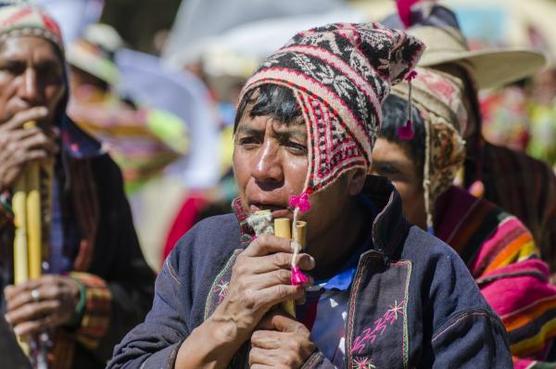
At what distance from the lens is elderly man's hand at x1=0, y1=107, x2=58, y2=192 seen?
4.63 metres

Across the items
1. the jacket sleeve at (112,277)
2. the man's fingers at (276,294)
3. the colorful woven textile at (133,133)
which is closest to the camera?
the man's fingers at (276,294)

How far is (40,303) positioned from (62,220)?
1.27 feet

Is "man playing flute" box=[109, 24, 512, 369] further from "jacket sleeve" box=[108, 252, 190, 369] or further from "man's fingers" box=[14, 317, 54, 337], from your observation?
"man's fingers" box=[14, 317, 54, 337]

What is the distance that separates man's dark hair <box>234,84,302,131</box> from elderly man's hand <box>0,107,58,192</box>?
1674mm

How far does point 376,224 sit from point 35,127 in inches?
72.5

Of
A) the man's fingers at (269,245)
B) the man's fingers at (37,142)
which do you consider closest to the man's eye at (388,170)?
the man's fingers at (269,245)

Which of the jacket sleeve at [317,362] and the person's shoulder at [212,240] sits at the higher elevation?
the person's shoulder at [212,240]

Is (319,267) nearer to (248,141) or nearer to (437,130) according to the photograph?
(248,141)

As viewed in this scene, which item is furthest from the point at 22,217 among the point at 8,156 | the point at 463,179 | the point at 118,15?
the point at 118,15

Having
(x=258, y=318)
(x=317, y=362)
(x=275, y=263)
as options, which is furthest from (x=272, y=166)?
(x=317, y=362)

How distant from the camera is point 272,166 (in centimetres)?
307

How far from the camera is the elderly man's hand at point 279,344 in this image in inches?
118

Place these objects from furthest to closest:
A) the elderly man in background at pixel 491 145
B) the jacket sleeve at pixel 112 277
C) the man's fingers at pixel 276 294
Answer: the jacket sleeve at pixel 112 277
the elderly man in background at pixel 491 145
the man's fingers at pixel 276 294

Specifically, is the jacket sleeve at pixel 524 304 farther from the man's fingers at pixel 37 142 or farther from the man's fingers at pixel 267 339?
the man's fingers at pixel 37 142
